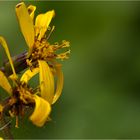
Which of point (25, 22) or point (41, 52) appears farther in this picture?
point (41, 52)

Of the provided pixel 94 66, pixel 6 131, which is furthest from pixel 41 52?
pixel 94 66

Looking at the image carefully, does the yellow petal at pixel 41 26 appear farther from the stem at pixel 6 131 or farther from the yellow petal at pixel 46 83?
the stem at pixel 6 131

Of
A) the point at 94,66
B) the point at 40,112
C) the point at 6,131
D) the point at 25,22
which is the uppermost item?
the point at 25,22

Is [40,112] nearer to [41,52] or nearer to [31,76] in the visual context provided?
[31,76]

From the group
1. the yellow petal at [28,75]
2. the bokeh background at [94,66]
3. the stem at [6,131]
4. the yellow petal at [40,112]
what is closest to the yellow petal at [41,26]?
the yellow petal at [28,75]

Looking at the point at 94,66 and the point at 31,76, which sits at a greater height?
the point at 31,76

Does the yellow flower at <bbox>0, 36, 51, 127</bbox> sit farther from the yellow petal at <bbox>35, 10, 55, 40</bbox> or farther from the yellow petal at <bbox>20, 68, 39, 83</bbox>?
the yellow petal at <bbox>35, 10, 55, 40</bbox>

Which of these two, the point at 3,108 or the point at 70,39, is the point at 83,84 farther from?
the point at 3,108
